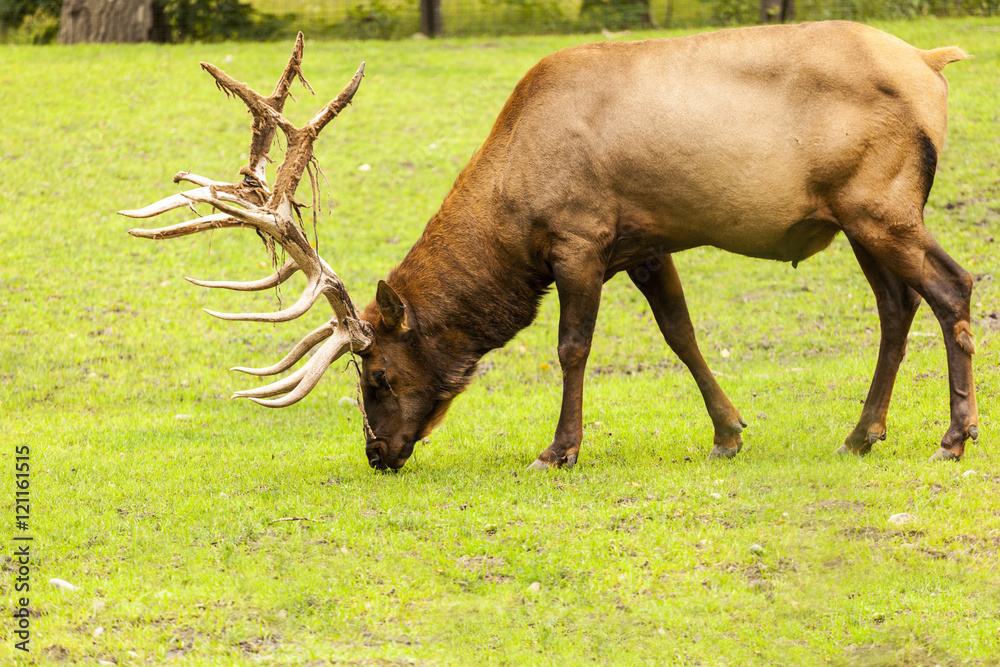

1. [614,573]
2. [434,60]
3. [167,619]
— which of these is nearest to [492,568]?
[614,573]

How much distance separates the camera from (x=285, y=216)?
6.71 m

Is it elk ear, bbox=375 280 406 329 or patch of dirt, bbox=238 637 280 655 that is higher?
elk ear, bbox=375 280 406 329

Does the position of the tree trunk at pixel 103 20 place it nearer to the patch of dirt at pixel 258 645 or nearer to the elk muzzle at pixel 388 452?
the elk muzzle at pixel 388 452

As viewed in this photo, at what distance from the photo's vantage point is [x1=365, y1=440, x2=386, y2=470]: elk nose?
707 cm

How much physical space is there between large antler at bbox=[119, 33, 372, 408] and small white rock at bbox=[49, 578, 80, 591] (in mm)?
1544

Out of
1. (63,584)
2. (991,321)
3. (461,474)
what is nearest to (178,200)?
(63,584)

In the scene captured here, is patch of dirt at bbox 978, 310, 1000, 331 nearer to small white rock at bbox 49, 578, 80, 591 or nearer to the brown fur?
the brown fur

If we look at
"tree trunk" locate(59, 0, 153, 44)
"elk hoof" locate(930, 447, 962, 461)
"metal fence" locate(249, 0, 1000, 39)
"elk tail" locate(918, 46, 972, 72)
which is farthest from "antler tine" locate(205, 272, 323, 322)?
"tree trunk" locate(59, 0, 153, 44)

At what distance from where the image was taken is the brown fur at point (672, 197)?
639 cm

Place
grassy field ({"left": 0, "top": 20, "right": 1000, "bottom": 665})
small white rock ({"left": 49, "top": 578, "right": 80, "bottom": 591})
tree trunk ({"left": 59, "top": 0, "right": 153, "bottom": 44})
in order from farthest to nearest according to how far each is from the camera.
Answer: tree trunk ({"left": 59, "top": 0, "right": 153, "bottom": 44})
small white rock ({"left": 49, "top": 578, "right": 80, "bottom": 591})
grassy field ({"left": 0, "top": 20, "right": 1000, "bottom": 665})

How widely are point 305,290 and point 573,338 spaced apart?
1703 millimetres

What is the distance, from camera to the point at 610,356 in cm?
1002

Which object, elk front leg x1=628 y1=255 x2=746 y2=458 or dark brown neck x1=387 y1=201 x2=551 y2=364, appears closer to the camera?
dark brown neck x1=387 y1=201 x2=551 y2=364

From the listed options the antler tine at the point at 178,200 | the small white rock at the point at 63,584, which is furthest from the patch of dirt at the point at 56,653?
the antler tine at the point at 178,200
